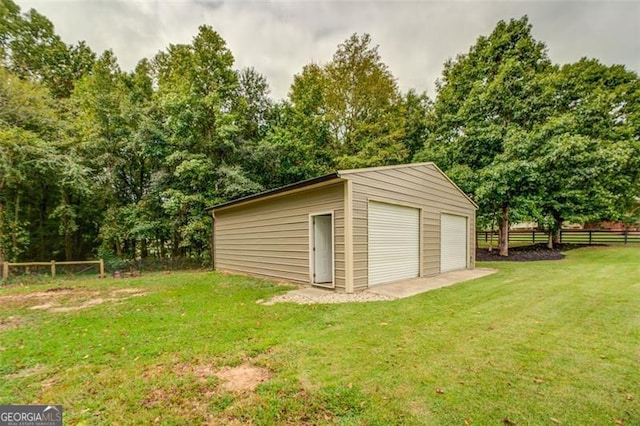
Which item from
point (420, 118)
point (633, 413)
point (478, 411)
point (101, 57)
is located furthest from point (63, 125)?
point (420, 118)

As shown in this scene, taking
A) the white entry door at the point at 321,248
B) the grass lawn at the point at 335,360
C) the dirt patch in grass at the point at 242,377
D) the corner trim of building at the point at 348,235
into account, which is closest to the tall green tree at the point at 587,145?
the grass lawn at the point at 335,360

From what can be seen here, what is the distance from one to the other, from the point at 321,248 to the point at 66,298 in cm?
596

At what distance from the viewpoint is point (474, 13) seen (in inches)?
358

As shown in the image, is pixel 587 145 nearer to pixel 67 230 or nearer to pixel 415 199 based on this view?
pixel 415 199

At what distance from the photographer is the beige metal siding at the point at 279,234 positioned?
20.8 ft

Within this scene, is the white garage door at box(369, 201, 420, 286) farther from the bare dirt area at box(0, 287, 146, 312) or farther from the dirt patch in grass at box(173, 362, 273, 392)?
the bare dirt area at box(0, 287, 146, 312)

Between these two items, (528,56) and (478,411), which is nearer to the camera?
(478,411)

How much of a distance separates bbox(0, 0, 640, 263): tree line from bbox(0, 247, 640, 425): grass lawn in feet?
A: 25.0

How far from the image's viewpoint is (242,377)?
2.64m

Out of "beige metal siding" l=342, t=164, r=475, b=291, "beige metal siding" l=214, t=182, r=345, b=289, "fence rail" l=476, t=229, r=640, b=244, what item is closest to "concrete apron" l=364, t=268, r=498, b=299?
"beige metal siding" l=342, t=164, r=475, b=291

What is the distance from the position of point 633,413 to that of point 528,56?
605 inches

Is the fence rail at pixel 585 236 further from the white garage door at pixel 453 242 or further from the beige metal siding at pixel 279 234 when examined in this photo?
the beige metal siding at pixel 279 234

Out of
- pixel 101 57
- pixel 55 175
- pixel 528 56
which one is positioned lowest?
pixel 55 175

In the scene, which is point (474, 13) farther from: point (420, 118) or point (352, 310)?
point (352, 310)
